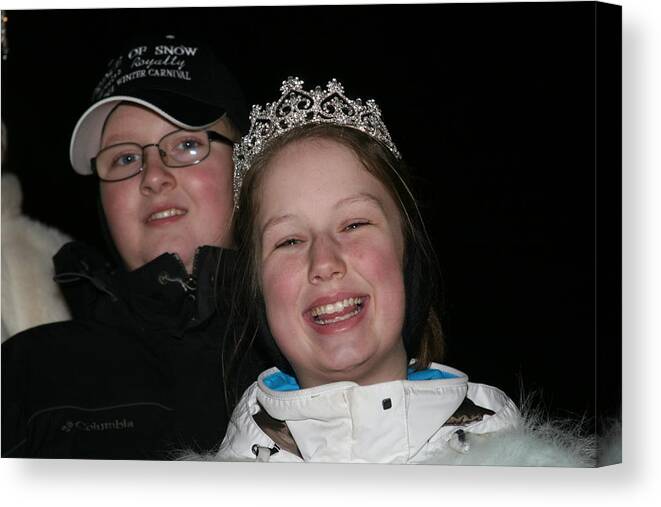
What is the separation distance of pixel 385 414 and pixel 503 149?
0.87 meters

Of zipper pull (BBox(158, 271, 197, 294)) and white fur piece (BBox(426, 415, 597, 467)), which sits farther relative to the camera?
zipper pull (BBox(158, 271, 197, 294))

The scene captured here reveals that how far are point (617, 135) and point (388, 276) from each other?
0.80 meters

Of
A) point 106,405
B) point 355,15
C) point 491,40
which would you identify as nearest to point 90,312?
point 106,405

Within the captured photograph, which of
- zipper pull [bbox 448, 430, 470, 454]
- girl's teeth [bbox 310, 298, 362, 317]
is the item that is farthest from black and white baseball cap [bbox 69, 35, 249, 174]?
zipper pull [bbox 448, 430, 470, 454]

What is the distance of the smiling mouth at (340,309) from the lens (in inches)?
147

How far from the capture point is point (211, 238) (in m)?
3.90

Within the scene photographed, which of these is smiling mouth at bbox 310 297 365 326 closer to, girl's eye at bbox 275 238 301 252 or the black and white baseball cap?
girl's eye at bbox 275 238 301 252

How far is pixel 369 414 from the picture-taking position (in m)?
3.74

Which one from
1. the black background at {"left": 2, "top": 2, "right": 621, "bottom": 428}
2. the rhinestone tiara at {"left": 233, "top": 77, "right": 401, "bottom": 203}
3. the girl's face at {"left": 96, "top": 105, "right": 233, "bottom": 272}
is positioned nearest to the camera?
the black background at {"left": 2, "top": 2, "right": 621, "bottom": 428}

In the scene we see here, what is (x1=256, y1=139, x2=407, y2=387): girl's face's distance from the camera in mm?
3717

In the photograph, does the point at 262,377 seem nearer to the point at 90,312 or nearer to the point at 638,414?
the point at 90,312

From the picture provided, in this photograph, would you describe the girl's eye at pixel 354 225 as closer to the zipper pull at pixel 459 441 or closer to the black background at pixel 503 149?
the black background at pixel 503 149

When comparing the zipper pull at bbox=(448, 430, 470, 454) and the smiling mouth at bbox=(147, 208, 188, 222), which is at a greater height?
the smiling mouth at bbox=(147, 208, 188, 222)

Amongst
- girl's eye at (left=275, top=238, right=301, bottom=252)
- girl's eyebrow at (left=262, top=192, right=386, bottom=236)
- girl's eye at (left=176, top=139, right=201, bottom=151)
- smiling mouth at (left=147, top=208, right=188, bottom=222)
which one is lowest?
girl's eye at (left=275, top=238, right=301, bottom=252)
